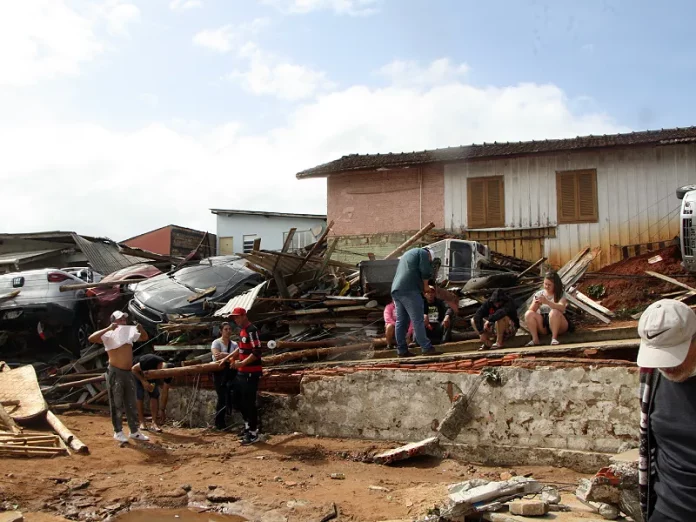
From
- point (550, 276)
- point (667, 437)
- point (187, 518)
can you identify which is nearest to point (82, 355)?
point (187, 518)

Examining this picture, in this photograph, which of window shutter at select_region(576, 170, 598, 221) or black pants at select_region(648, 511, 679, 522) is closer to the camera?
black pants at select_region(648, 511, 679, 522)

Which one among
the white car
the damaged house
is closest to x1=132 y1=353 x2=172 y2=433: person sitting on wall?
the white car

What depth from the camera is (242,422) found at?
31.1ft

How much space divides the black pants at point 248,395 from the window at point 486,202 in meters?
10.1

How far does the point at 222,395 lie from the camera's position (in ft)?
30.7

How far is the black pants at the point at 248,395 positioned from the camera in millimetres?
8500

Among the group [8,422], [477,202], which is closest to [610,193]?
[477,202]

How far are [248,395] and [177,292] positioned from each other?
4.48m

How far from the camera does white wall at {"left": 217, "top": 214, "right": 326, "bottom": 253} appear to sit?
30203 mm

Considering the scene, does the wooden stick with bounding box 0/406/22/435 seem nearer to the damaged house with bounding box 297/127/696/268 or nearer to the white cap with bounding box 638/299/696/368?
the white cap with bounding box 638/299/696/368

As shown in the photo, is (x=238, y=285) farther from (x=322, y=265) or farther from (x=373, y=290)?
(x=373, y=290)

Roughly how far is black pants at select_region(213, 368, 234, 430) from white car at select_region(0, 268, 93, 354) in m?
5.43

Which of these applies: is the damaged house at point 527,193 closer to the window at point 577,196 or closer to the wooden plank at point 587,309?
the window at point 577,196

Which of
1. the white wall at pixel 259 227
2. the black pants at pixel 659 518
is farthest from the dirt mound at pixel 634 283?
the white wall at pixel 259 227
